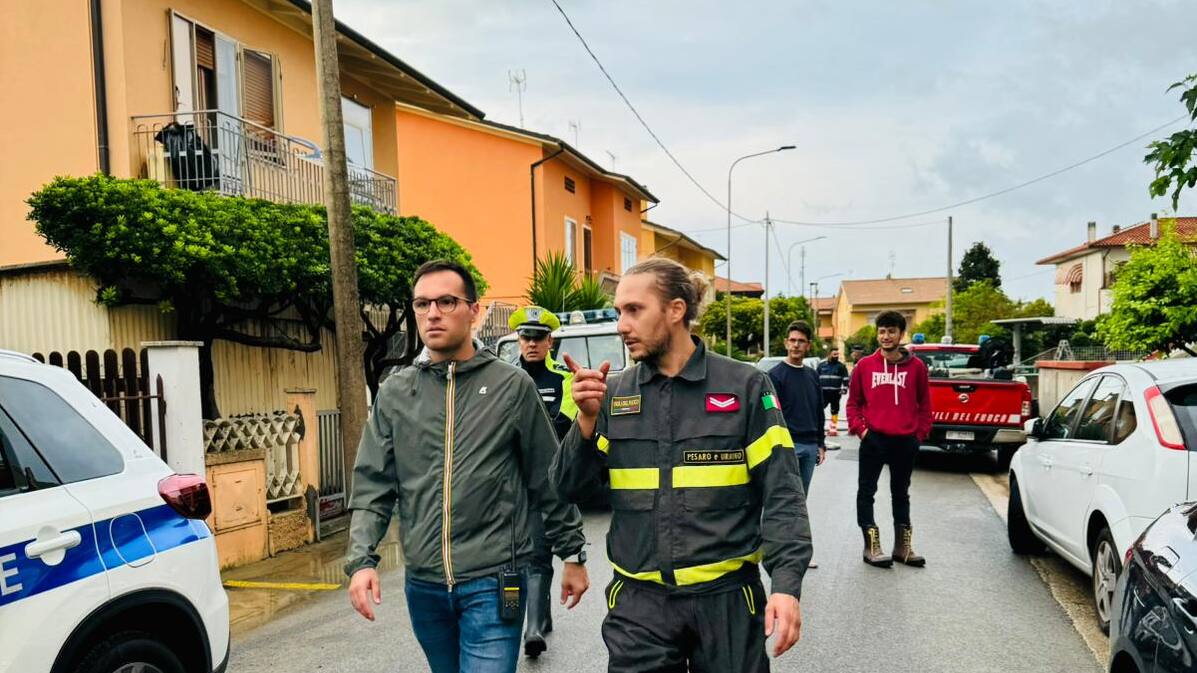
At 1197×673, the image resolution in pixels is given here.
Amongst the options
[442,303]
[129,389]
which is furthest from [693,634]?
[129,389]

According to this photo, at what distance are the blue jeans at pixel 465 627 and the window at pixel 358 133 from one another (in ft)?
42.4

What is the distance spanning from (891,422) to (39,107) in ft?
33.2

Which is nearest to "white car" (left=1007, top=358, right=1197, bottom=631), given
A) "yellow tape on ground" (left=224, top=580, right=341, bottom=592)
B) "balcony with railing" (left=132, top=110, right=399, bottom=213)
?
"yellow tape on ground" (left=224, top=580, right=341, bottom=592)

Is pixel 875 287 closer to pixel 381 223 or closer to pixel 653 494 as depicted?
pixel 381 223

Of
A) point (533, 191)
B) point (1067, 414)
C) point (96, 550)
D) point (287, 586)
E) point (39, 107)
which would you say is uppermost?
point (533, 191)

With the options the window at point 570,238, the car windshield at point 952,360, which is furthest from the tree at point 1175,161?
the window at point 570,238

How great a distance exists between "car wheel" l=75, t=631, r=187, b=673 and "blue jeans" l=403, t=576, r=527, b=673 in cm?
109

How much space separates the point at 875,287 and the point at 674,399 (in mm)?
99410

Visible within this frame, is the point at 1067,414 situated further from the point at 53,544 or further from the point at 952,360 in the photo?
the point at 952,360

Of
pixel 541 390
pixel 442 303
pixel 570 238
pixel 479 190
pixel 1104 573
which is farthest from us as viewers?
pixel 570 238

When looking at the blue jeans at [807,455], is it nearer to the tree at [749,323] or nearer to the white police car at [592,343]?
the white police car at [592,343]

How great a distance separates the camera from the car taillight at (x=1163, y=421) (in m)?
4.55

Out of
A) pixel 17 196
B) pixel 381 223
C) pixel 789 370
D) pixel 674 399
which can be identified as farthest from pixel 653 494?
pixel 17 196

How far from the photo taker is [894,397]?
6.66 metres
